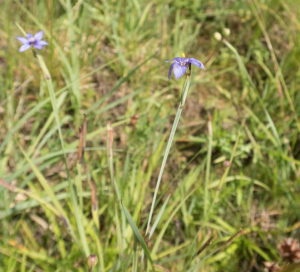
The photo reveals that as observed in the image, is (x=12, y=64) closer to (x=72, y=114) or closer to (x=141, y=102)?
(x=72, y=114)

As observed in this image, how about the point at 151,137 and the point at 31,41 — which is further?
the point at 151,137

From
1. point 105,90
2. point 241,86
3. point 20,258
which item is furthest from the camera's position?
point 241,86

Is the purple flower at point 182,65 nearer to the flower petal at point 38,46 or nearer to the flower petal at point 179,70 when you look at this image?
the flower petal at point 179,70

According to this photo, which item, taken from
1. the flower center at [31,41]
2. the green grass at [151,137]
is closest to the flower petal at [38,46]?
the flower center at [31,41]

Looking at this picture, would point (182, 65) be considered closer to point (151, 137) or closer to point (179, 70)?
point (179, 70)

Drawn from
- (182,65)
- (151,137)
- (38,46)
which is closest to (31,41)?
(38,46)

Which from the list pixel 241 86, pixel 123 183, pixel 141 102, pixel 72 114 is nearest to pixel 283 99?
pixel 241 86

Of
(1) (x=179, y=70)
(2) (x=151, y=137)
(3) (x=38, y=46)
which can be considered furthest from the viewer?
(2) (x=151, y=137)

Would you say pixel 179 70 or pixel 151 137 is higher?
pixel 179 70
